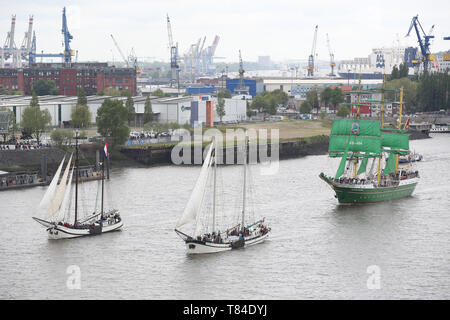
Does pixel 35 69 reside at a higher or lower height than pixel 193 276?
higher

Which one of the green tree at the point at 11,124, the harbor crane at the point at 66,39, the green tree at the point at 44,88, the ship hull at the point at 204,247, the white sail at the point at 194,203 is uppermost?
the harbor crane at the point at 66,39

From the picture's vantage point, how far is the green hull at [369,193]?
4594cm

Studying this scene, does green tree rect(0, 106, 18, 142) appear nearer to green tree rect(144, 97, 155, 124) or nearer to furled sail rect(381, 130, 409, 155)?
green tree rect(144, 97, 155, 124)

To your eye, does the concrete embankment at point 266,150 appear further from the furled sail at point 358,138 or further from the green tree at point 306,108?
the green tree at point 306,108

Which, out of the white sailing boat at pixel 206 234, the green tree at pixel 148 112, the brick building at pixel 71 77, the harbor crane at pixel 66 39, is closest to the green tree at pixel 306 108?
the brick building at pixel 71 77

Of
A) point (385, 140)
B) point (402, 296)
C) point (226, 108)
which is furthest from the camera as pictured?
point (226, 108)

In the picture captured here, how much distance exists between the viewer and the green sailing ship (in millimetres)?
46531

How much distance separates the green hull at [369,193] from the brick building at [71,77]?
6678cm

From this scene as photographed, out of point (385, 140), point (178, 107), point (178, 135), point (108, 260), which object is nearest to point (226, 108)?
point (178, 107)

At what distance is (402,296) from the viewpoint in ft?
91.6

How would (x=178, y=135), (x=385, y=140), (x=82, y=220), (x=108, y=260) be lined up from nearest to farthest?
(x=108, y=260) < (x=82, y=220) < (x=385, y=140) < (x=178, y=135)

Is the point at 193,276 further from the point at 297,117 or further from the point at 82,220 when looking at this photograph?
the point at 297,117

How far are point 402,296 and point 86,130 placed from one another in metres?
45.6

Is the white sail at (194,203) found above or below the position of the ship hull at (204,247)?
above
